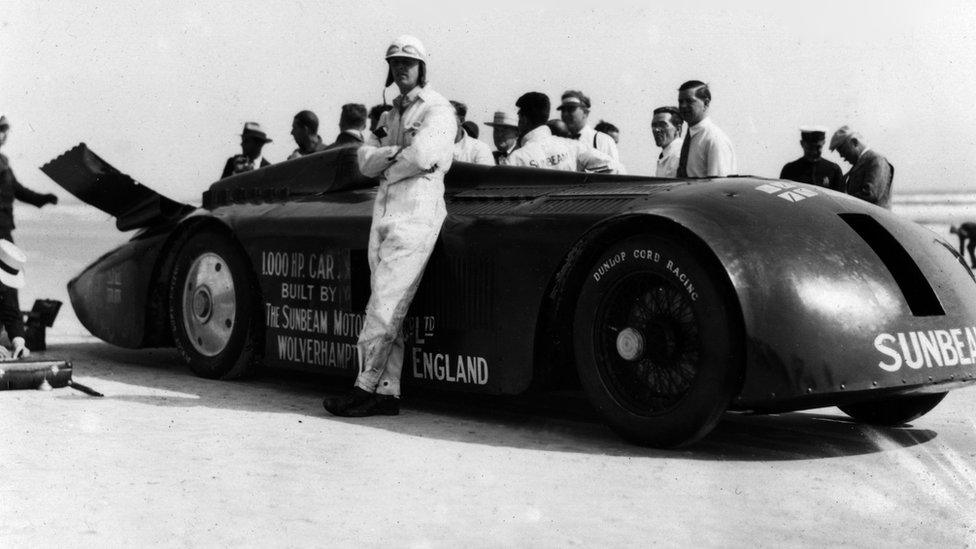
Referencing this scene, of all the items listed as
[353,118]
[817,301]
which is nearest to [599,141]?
[353,118]

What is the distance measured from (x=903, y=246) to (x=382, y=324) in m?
2.56

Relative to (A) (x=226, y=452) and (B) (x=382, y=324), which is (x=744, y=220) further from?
(A) (x=226, y=452)

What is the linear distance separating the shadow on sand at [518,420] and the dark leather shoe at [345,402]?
0.22ft

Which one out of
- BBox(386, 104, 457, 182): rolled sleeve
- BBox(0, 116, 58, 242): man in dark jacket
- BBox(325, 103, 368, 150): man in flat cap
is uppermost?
BBox(325, 103, 368, 150): man in flat cap

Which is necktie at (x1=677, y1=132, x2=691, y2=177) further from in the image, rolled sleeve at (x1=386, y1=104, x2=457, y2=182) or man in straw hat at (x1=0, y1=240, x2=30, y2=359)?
man in straw hat at (x1=0, y1=240, x2=30, y2=359)

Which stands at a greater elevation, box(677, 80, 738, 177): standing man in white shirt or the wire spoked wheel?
box(677, 80, 738, 177): standing man in white shirt

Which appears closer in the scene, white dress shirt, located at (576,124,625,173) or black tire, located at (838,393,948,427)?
black tire, located at (838,393,948,427)

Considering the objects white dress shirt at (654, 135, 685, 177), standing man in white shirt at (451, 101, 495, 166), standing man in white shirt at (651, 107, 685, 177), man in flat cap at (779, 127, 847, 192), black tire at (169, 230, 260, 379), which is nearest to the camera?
black tire at (169, 230, 260, 379)


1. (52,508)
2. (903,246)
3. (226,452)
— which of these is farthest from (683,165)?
(52,508)

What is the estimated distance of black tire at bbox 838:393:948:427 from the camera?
21.0 feet

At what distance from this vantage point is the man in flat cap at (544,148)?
8492mm

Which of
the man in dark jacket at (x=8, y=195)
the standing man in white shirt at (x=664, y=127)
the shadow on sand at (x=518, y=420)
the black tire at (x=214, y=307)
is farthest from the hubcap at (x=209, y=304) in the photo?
the standing man in white shirt at (x=664, y=127)

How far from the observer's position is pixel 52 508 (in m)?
4.41

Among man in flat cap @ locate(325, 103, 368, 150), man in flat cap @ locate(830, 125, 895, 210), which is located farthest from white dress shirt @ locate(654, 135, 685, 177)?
man in flat cap @ locate(325, 103, 368, 150)
